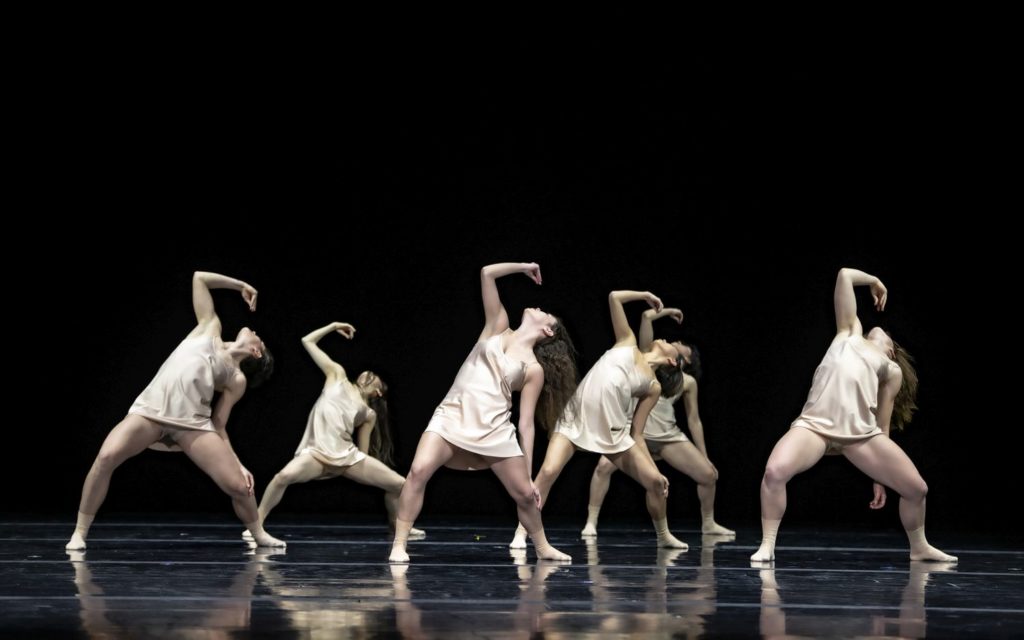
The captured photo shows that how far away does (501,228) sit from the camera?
10484 mm

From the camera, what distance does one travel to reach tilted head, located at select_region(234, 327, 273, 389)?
716cm

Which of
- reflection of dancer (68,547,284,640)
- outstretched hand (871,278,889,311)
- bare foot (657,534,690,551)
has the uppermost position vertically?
outstretched hand (871,278,889,311)

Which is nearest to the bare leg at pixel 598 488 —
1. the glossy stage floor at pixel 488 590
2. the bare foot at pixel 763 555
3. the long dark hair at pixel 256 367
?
the glossy stage floor at pixel 488 590

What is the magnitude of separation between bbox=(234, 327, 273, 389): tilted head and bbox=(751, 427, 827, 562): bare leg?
2.69m

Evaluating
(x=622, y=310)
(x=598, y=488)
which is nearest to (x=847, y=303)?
(x=622, y=310)

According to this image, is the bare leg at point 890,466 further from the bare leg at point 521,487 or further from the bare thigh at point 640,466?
the bare leg at point 521,487

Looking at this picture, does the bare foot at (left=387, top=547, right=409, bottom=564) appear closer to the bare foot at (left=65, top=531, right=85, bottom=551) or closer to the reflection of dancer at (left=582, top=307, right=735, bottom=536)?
the bare foot at (left=65, top=531, right=85, bottom=551)

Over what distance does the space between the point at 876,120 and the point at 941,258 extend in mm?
1124

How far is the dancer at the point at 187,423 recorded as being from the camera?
22.2 feet

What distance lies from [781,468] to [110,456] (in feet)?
10.5

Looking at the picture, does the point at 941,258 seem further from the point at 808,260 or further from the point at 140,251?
the point at 140,251

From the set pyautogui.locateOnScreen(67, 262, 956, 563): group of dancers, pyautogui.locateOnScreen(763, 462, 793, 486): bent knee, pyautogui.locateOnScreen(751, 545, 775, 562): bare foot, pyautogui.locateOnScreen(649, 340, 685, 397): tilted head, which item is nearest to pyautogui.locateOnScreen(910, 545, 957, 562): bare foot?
pyautogui.locateOnScreen(67, 262, 956, 563): group of dancers

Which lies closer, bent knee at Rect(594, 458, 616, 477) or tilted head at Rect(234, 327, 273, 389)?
tilted head at Rect(234, 327, 273, 389)

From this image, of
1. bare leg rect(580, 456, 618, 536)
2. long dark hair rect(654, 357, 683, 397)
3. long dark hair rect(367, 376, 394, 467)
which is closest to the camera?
long dark hair rect(654, 357, 683, 397)
